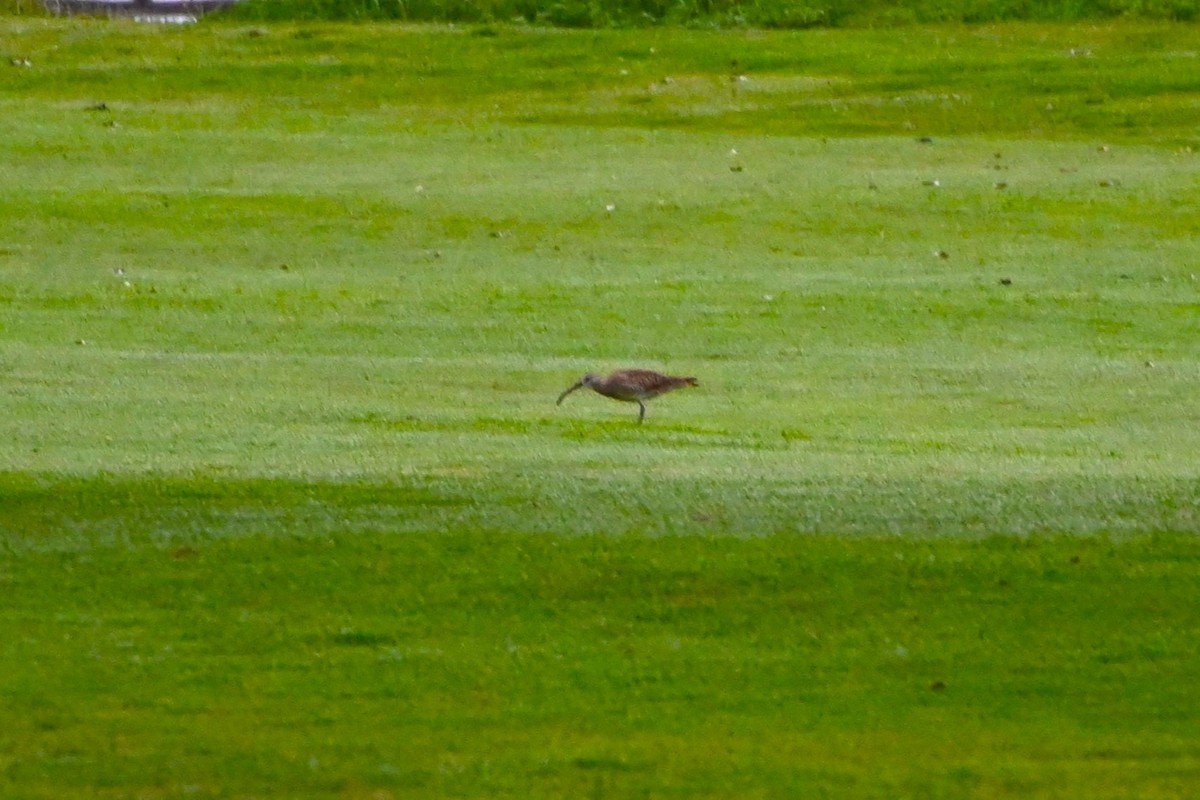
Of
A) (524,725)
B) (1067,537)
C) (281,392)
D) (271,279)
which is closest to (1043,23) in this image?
(271,279)

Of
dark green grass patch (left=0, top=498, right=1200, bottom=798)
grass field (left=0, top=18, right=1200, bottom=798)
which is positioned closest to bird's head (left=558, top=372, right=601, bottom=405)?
grass field (left=0, top=18, right=1200, bottom=798)

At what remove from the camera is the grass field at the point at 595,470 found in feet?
22.6

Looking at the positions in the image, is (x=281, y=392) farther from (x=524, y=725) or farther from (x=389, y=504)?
(x=524, y=725)

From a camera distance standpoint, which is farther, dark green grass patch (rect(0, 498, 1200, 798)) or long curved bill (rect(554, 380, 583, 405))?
long curved bill (rect(554, 380, 583, 405))

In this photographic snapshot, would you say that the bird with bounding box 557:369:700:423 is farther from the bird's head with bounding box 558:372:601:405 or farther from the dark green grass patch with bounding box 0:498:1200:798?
the dark green grass patch with bounding box 0:498:1200:798

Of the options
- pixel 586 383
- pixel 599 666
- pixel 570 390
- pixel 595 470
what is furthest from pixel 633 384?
pixel 599 666

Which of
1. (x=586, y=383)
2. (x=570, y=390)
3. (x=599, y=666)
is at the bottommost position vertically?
(x=570, y=390)

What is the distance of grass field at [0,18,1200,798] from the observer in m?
6.90

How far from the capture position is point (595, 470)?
429 inches

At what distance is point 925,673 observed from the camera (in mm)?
7598

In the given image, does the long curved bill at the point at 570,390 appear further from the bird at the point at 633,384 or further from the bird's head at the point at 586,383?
the bird at the point at 633,384

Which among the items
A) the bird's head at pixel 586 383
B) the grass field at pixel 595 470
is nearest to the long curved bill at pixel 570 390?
the bird's head at pixel 586 383

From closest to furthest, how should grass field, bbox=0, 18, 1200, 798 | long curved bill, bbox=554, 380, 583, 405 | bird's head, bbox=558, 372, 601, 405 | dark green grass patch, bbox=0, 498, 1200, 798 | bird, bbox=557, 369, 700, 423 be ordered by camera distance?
Answer: dark green grass patch, bbox=0, 498, 1200, 798 → grass field, bbox=0, 18, 1200, 798 → bird, bbox=557, 369, 700, 423 → bird's head, bbox=558, 372, 601, 405 → long curved bill, bbox=554, 380, 583, 405

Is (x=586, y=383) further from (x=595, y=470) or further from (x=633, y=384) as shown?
(x=595, y=470)
